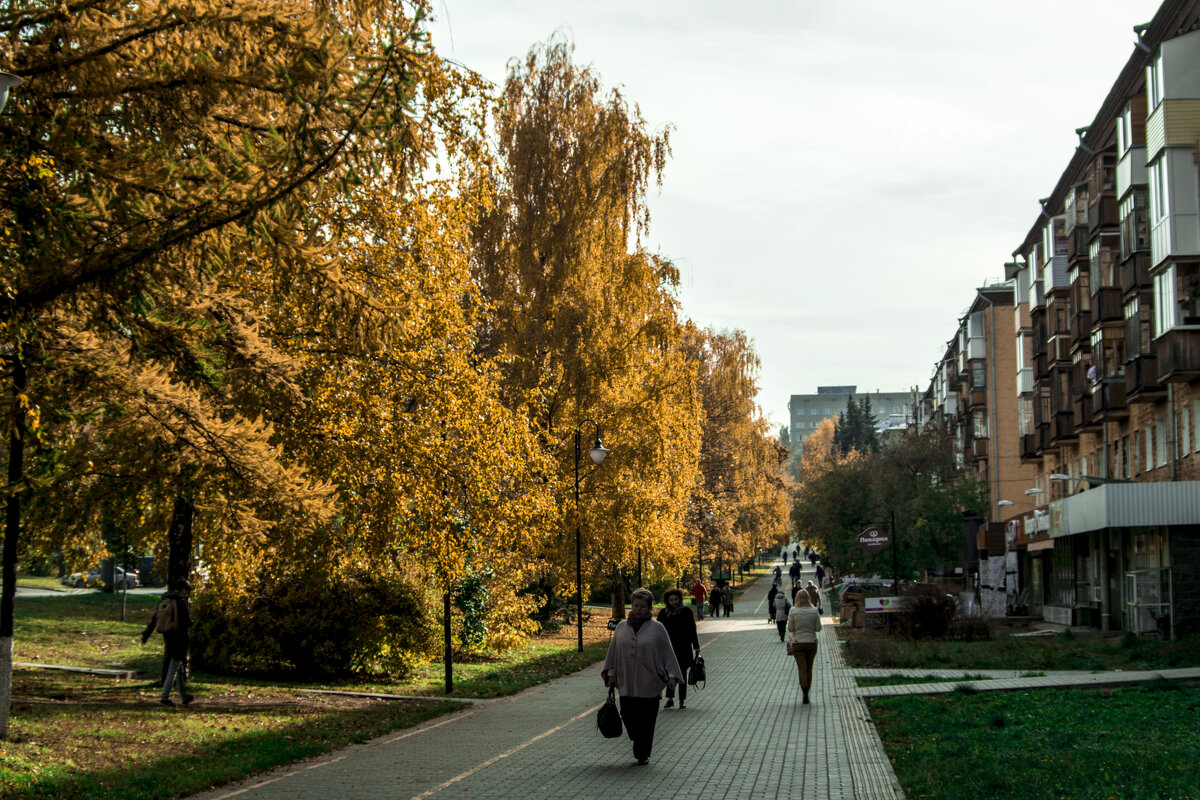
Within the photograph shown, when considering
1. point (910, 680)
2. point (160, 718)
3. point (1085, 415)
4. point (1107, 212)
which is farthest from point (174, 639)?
point (1085, 415)

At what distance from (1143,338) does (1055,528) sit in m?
8.19

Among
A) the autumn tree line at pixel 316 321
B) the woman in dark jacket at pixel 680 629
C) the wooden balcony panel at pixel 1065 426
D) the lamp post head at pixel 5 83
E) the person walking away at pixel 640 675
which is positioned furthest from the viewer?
the wooden balcony panel at pixel 1065 426

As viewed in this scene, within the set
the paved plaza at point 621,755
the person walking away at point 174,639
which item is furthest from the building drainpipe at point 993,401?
the person walking away at point 174,639

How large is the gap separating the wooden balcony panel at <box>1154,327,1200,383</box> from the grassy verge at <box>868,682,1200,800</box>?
15318 millimetres

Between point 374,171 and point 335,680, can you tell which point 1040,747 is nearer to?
point 374,171

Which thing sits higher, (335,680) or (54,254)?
(54,254)

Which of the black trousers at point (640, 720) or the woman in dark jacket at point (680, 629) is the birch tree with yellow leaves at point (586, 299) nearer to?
the woman in dark jacket at point (680, 629)

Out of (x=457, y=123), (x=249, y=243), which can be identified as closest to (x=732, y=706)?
(x=457, y=123)

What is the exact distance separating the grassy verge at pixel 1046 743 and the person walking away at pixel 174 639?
9.11m

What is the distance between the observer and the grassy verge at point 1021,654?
2420cm

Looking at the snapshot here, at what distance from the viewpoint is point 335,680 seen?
70.8 feet

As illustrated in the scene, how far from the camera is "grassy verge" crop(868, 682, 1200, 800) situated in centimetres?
995

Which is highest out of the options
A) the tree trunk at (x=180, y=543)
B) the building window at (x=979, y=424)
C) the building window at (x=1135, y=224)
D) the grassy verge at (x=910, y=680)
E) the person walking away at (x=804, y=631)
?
the building window at (x=1135, y=224)

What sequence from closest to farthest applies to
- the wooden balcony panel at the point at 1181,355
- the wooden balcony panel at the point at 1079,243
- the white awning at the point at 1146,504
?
the white awning at the point at 1146,504
the wooden balcony panel at the point at 1181,355
the wooden balcony panel at the point at 1079,243
